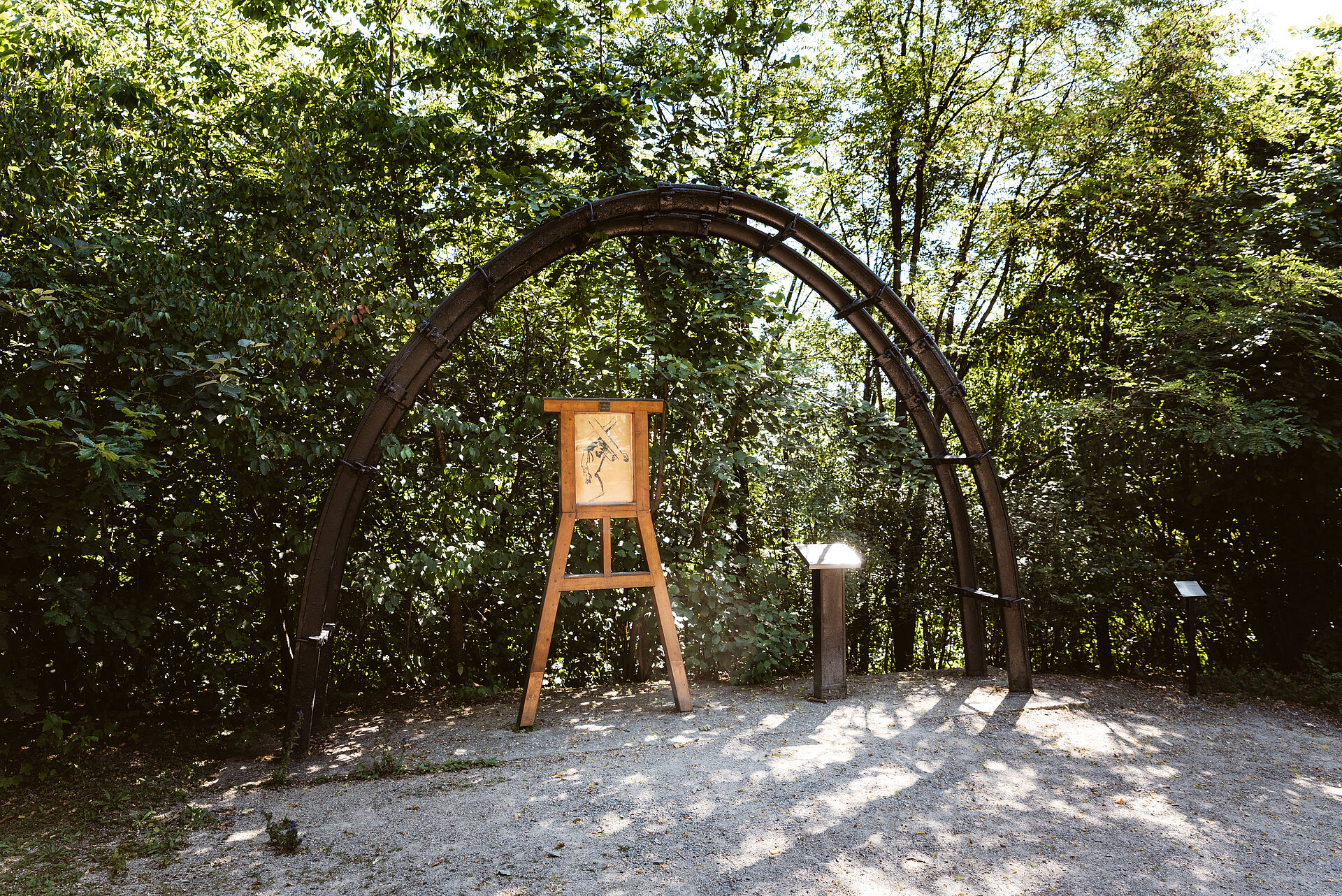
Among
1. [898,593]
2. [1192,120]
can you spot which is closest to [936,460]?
[898,593]

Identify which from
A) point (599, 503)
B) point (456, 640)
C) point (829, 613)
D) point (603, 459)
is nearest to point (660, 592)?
point (599, 503)

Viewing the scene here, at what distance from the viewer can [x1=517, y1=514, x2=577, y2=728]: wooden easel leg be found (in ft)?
16.8

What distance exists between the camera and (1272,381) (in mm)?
6316

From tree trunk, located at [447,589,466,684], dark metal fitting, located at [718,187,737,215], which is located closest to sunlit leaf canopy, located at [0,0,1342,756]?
tree trunk, located at [447,589,466,684]

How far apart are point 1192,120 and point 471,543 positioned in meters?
7.35

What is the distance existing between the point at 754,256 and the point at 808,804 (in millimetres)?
4077

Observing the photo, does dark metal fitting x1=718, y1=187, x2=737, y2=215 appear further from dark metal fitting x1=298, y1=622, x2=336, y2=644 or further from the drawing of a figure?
dark metal fitting x1=298, y1=622, x2=336, y2=644

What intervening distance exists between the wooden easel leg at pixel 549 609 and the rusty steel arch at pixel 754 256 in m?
1.25

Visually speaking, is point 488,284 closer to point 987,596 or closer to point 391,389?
point 391,389

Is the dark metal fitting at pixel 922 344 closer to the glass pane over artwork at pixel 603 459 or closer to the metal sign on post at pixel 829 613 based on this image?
the metal sign on post at pixel 829 613

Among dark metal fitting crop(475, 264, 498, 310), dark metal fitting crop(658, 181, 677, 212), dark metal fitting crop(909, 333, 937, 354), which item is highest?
dark metal fitting crop(658, 181, 677, 212)

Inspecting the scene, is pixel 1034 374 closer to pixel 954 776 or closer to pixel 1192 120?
pixel 1192 120

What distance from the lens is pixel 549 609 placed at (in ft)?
16.8

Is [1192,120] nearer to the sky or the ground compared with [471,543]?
nearer to the sky
